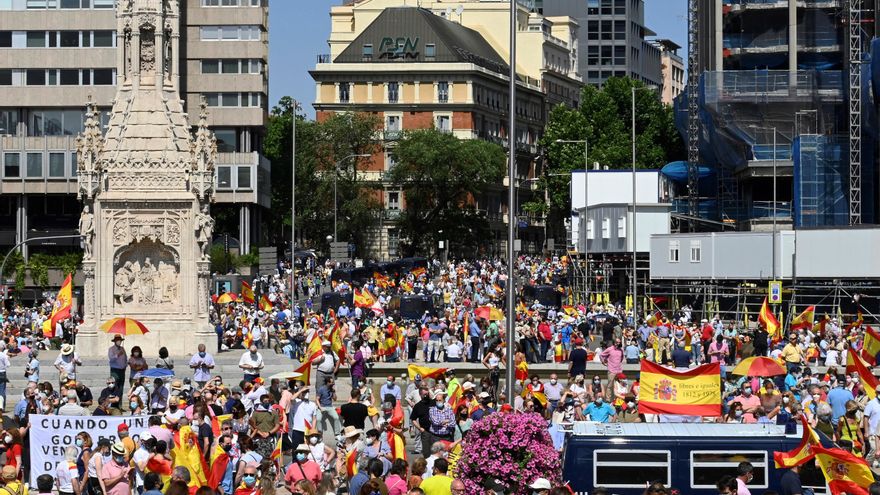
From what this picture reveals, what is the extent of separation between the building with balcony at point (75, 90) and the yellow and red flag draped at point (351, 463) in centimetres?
7062

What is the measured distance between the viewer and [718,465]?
72.4 feet

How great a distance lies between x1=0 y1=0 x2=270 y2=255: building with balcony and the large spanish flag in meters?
67.4

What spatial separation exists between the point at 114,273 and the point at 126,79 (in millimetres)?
4503

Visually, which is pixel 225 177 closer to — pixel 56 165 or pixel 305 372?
pixel 56 165

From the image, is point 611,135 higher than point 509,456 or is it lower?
higher

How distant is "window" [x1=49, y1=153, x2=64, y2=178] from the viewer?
313 feet

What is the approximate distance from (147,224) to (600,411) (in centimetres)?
1654

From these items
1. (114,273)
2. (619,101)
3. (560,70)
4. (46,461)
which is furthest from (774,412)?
(560,70)

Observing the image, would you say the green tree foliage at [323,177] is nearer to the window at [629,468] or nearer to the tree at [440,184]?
the tree at [440,184]

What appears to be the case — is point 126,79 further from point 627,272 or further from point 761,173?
point 761,173

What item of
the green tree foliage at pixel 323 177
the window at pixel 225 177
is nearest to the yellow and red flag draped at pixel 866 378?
the window at pixel 225 177

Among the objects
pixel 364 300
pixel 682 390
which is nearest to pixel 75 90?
pixel 364 300

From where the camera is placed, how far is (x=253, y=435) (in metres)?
26.4

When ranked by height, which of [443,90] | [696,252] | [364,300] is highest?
[443,90]
